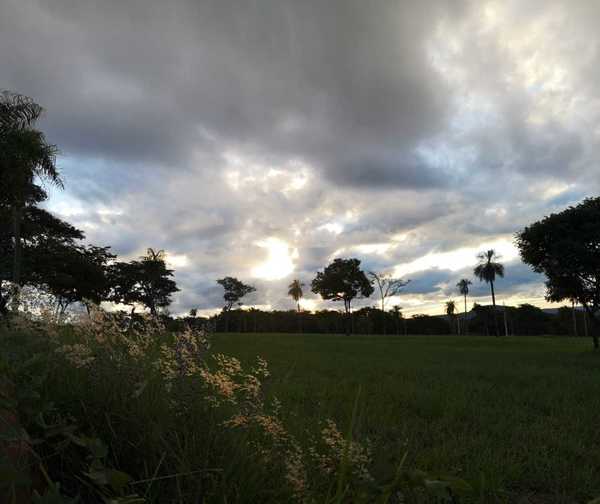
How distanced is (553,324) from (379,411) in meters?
103

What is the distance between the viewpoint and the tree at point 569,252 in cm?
2316

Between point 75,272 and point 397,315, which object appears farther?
point 397,315

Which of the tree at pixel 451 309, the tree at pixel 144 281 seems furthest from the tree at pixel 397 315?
the tree at pixel 144 281

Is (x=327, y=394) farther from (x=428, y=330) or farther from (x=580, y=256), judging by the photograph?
(x=428, y=330)

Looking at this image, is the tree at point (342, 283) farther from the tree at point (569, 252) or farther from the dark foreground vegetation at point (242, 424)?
the dark foreground vegetation at point (242, 424)

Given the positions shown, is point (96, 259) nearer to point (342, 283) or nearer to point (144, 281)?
point (144, 281)

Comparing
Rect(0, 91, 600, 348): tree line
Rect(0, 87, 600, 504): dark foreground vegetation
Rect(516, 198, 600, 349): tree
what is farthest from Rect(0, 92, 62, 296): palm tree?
Rect(516, 198, 600, 349): tree

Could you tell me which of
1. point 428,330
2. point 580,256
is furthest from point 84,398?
point 428,330

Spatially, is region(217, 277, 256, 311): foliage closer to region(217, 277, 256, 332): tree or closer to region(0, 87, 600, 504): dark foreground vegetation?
region(217, 277, 256, 332): tree

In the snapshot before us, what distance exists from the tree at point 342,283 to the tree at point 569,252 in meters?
33.6

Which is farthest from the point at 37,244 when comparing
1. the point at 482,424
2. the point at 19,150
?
the point at 482,424

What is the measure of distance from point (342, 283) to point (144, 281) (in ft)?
87.1

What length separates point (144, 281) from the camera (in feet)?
159

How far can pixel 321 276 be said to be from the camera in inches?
2389
